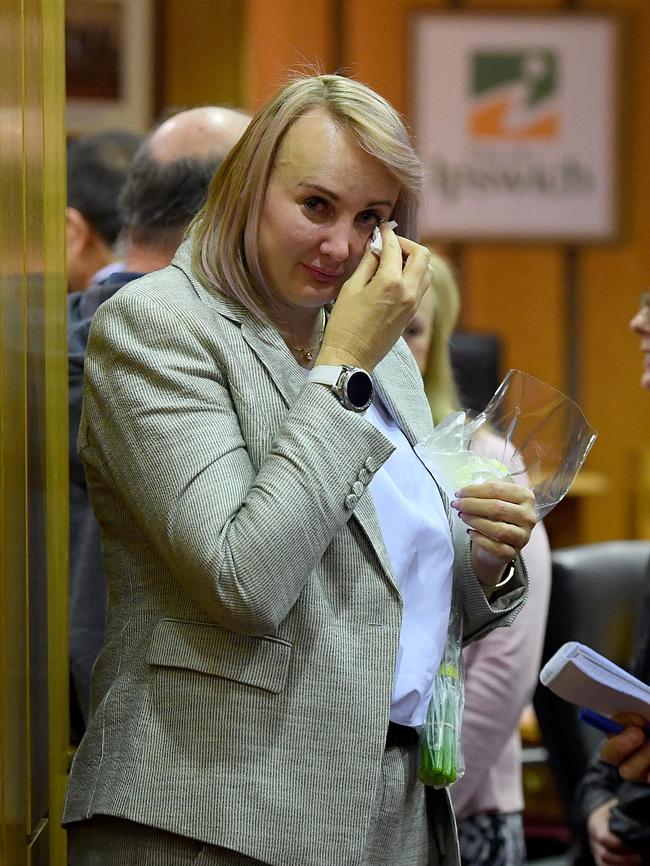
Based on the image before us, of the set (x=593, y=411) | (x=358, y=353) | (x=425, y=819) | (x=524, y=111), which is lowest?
(x=593, y=411)

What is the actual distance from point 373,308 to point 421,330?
41.4 inches

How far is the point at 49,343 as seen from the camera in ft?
5.72

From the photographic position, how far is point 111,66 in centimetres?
544

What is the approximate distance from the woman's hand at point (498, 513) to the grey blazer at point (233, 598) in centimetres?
15

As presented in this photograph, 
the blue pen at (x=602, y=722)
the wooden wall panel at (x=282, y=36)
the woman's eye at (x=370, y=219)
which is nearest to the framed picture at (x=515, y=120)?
the wooden wall panel at (x=282, y=36)

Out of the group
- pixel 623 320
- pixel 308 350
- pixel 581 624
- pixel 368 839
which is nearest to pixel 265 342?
pixel 308 350

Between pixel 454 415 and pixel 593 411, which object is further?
pixel 593 411

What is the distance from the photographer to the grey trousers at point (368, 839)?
136 cm

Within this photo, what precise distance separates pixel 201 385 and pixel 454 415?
38 centimetres

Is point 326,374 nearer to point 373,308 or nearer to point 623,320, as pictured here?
point 373,308

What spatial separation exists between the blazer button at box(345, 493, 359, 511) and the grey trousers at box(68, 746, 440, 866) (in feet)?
1.04

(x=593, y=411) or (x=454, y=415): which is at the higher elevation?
(x=454, y=415)

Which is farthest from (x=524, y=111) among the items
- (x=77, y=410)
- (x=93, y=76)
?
(x=77, y=410)

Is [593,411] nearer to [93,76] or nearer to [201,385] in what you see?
[93,76]
